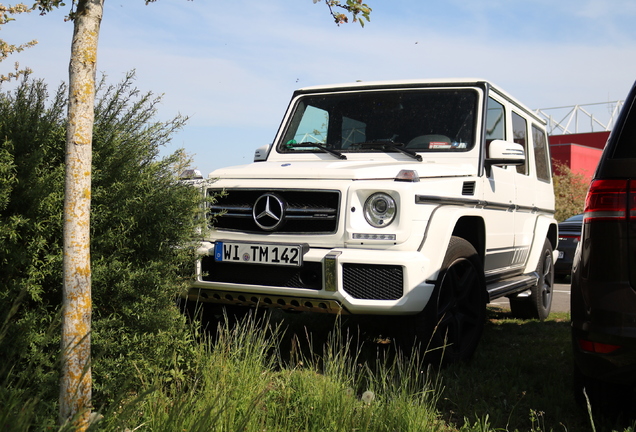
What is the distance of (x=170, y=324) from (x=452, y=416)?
5.38ft

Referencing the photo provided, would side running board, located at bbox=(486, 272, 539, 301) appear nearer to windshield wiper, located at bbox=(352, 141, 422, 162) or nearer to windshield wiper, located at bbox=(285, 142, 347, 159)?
windshield wiper, located at bbox=(352, 141, 422, 162)

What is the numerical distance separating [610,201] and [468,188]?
6.01 feet

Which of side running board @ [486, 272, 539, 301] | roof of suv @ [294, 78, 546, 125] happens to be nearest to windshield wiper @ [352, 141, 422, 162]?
roof of suv @ [294, 78, 546, 125]

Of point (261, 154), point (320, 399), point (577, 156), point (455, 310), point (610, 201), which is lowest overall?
point (320, 399)

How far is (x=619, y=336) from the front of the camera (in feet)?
9.67

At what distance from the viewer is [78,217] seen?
8.73 ft

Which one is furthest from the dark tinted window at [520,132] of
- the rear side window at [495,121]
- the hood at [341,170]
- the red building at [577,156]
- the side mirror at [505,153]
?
the red building at [577,156]

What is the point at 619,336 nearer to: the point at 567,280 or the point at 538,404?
the point at 538,404

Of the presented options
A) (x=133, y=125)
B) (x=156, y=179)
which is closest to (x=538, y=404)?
(x=156, y=179)

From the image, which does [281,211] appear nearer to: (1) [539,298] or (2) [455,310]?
(2) [455,310]

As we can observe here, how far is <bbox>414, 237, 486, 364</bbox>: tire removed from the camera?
4191 mm

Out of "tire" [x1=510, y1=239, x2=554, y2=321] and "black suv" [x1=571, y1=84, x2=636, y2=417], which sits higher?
"black suv" [x1=571, y1=84, x2=636, y2=417]

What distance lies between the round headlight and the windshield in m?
1.06

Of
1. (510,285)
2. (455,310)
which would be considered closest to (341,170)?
(455,310)
